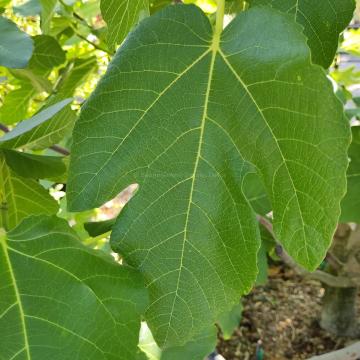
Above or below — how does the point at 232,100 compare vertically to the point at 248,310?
above

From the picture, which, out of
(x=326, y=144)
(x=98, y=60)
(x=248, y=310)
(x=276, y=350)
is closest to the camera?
(x=326, y=144)

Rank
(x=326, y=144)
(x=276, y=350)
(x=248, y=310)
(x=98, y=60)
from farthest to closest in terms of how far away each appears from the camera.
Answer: (x=248, y=310) → (x=276, y=350) → (x=98, y=60) → (x=326, y=144)

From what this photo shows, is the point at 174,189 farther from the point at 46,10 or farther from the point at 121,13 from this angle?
the point at 46,10

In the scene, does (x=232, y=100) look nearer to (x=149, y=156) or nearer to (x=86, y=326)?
(x=149, y=156)

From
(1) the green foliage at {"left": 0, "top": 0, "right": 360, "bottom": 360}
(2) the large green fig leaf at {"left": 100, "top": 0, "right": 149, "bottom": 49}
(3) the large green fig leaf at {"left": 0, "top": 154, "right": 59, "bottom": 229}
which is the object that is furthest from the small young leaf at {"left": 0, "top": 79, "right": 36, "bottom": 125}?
(1) the green foliage at {"left": 0, "top": 0, "right": 360, "bottom": 360}

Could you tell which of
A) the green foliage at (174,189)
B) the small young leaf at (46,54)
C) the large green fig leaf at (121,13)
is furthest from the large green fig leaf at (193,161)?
the small young leaf at (46,54)

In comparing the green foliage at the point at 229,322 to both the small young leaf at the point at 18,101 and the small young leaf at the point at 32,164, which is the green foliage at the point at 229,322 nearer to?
the small young leaf at the point at 18,101

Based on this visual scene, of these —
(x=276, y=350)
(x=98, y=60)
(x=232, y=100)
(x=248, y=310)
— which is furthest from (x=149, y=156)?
(x=248, y=310)
